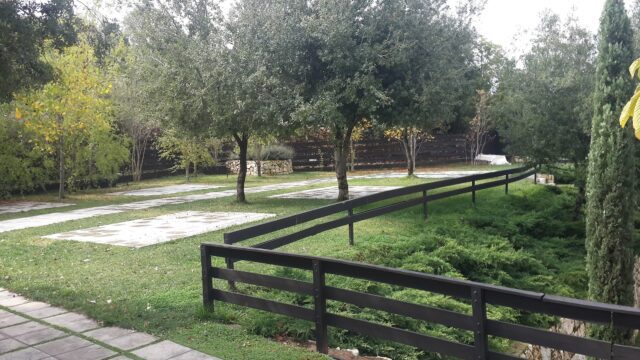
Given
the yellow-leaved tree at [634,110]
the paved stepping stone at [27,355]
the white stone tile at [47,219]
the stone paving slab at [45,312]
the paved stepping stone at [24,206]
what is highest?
the yellow-leaved tree at [634,110]

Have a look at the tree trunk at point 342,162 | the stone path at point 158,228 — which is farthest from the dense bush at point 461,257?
the stone path at point 158,228

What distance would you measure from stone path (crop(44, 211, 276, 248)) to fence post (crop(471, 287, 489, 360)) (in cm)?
641

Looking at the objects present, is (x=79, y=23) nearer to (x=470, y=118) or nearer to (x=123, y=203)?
(x=123, y=203)

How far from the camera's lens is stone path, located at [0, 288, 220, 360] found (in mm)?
3930

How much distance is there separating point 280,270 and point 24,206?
12.1 metres

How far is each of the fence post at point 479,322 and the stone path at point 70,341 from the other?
6.26 feet

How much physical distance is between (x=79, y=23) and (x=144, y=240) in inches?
150

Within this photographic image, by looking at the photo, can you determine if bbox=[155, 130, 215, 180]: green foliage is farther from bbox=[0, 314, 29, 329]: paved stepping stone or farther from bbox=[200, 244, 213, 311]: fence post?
bbox=[200, 244, 213, 311]: fence post

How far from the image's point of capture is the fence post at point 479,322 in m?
3.24

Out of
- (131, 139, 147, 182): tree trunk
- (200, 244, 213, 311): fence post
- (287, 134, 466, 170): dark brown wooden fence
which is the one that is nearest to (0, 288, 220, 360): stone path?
(200, 244, 213, 311): fence post

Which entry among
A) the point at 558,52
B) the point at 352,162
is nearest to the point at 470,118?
the point at 352,162

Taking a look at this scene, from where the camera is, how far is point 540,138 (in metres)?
12.4

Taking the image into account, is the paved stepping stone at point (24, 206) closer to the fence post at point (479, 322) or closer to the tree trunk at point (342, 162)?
the tree trunk at point (342, 162)

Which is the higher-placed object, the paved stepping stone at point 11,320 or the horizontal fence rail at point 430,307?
the horizontal fence rail at point 430,307
